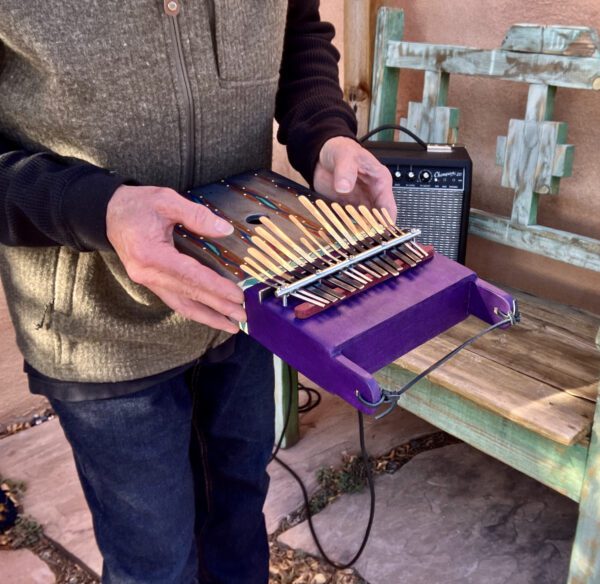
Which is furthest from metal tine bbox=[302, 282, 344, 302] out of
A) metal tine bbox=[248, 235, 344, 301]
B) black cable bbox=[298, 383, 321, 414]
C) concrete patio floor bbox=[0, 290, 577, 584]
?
black cable bbox=[298, 383, 321, 414]

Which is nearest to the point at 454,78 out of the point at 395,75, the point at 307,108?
the point at 395,75

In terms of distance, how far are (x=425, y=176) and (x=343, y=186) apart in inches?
34.9

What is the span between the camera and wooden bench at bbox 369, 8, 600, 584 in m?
1.46

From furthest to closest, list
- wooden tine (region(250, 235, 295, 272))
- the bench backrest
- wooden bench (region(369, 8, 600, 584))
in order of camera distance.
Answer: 1. the bench backrest
2. wooden bench (region(369, 8, 600, 584))
3. wooden tine (region(250, 235, 295, 272))

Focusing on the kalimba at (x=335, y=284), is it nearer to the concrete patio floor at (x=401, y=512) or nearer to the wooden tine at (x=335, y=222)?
the wooden tine at (x=335, y=222)

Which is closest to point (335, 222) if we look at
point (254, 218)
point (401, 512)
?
point (254, 218)

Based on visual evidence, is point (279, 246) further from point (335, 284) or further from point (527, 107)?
point (527, 107)

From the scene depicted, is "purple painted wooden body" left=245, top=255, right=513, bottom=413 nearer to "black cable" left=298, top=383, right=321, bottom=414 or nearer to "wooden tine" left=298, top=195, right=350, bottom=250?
"wooden tine" left=298, top=195, right=350, bottom=250

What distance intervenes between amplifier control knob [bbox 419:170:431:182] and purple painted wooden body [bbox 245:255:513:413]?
92 centimetres

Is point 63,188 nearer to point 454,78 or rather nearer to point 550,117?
point 550,117

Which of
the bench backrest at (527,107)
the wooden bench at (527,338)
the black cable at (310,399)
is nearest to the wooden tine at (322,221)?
the wooden bench at (527,338)

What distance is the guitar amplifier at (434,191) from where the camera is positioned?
1.86 metres

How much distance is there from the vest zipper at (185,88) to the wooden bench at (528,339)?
812 mm

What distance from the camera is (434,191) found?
6.18 ft
